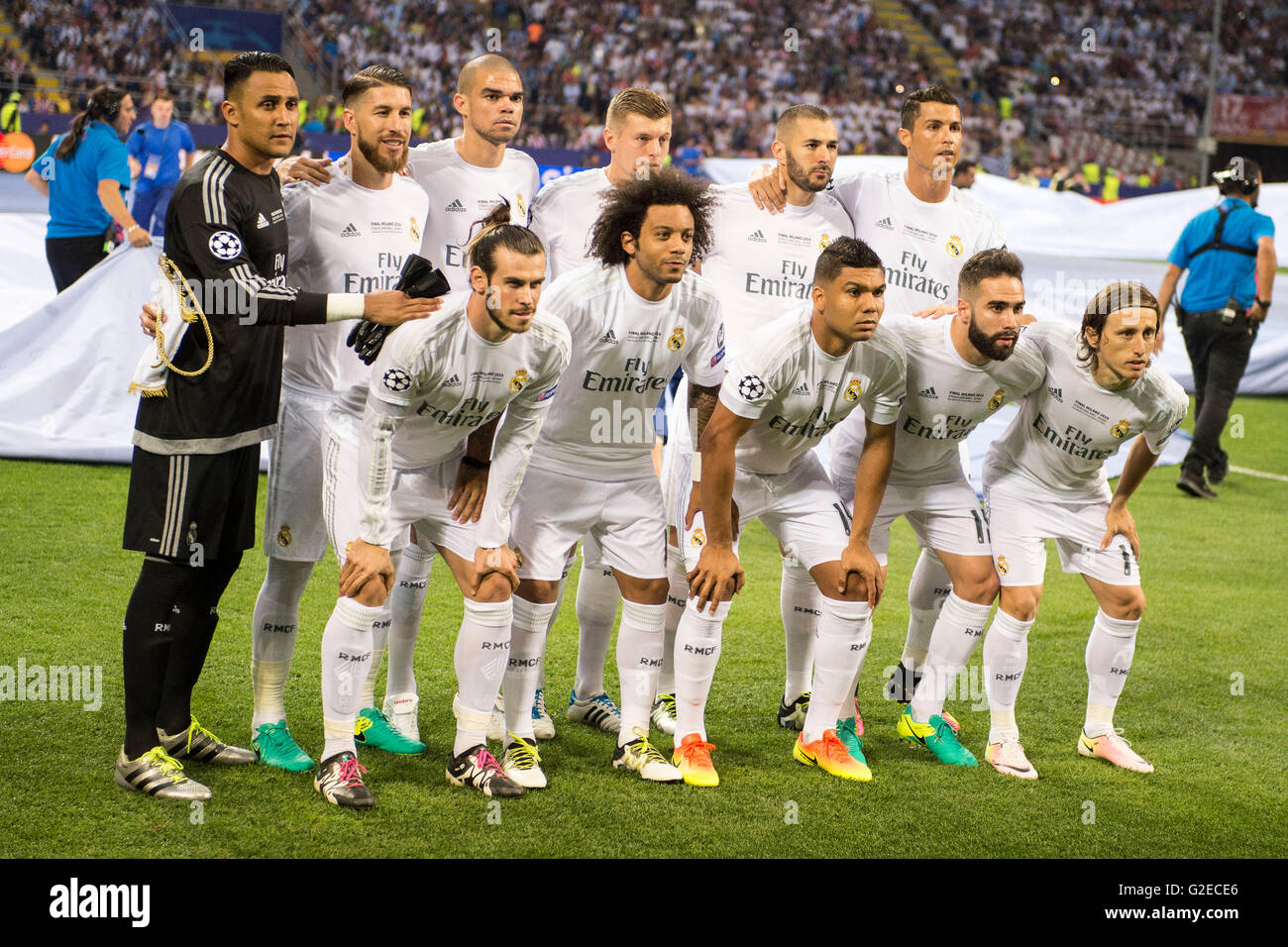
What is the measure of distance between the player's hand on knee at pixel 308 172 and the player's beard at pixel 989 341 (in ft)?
7.61

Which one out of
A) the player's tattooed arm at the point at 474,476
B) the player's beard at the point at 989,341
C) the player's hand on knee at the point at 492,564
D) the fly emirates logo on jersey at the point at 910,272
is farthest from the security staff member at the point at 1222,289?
the player's hand on knee at the point at 492,564

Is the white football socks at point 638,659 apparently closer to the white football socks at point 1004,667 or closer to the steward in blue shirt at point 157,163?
the white football socks at point 1004,667

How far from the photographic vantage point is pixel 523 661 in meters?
4.47

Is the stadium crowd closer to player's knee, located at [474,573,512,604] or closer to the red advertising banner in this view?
the red advertising banner

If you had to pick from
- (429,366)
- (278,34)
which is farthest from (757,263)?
(278,34)

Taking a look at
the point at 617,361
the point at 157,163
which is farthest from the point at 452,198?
the point at 157,163

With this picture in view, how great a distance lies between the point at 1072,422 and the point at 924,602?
3.09 feet

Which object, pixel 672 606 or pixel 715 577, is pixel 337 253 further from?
pixel 672 606

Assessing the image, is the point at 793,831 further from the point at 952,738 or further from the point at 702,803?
the point at 952,738

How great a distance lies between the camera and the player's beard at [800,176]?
16.5 ft

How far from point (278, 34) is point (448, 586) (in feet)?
65.1

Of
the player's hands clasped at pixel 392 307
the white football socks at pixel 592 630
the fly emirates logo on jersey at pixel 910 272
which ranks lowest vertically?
the white football socks at pixel 592 630

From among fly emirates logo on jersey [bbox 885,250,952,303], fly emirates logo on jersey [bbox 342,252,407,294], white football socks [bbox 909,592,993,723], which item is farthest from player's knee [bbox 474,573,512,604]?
fly emirates logo on jersey [bbox 885,250,952,303]
